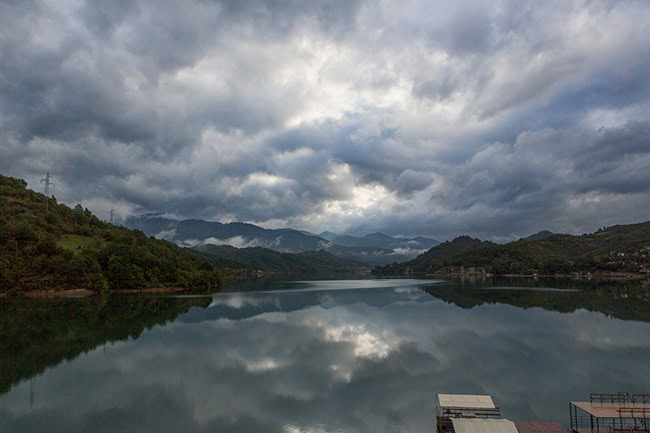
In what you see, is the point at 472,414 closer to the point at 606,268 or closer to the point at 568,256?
the point at 606,268

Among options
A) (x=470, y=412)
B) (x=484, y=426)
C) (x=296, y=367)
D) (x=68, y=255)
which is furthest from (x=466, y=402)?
(x=68, y=255)

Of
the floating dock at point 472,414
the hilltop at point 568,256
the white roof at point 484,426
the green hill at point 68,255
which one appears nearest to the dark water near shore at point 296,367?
the floating dock at point 472,414

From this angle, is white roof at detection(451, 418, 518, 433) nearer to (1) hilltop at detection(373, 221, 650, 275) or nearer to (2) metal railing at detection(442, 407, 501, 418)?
(2) metal railing at detection(442, 407, 501, 418)

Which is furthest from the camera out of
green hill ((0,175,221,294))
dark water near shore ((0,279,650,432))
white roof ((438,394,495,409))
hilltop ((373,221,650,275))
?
hilltop ((373,221,650,275))

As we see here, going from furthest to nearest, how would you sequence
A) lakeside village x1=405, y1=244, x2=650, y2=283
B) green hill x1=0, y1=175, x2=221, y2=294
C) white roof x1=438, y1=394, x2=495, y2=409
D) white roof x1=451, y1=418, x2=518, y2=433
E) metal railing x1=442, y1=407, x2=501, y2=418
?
lakeside village x1=405, y1=244, x2=650, y2=283 < green hill x1=0, y1=175, x2=221, y2=294 < white roof x1=438, y1=394, x2=495, y2=409 < metal railing x1=442, y1=407, x2=501, y2=418 < white roof x1=451, y1=418, x2=518, y2=433

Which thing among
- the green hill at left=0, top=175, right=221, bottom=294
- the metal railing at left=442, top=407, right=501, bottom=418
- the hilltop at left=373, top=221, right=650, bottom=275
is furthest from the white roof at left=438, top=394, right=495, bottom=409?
the hilltop at left=373, top=221, right=650, bottom=275

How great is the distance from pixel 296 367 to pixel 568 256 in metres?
177

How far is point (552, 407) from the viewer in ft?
57.0

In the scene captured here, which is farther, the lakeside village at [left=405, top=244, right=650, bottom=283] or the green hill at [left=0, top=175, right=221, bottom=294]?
the lakeside village at [left=405, top=244, right=650, bottom=283]

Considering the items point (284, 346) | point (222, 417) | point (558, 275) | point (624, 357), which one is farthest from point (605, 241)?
point (222, 417)

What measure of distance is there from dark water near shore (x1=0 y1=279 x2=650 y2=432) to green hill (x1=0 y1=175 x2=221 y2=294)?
2422 cm

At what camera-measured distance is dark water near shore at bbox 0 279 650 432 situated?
16.7 metres

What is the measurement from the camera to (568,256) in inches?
6565

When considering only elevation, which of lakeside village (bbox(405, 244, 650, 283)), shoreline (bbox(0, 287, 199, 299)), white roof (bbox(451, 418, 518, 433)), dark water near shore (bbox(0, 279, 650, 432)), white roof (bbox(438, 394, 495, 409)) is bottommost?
dark water near shore (bbox(0, 279, 650, 432))
